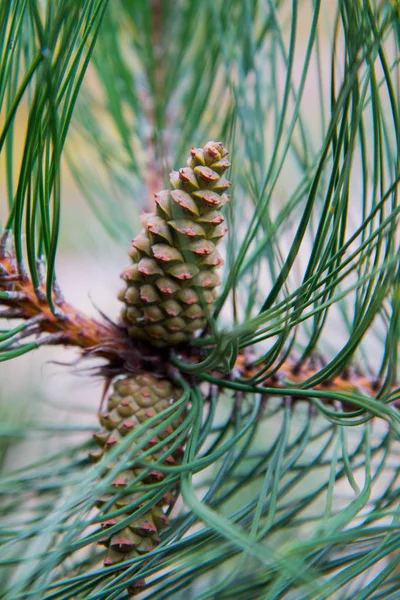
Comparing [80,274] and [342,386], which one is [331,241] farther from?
[80,274]

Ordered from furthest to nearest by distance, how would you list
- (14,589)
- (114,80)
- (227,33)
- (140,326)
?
1. (114,80)
2. (227,33)
3. (140,326)
4. (14,589)

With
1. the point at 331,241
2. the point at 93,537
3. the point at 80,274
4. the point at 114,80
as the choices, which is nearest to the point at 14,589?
the point at 93,537

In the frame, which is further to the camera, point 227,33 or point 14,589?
point 227,33

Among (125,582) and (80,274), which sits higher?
(80,274)

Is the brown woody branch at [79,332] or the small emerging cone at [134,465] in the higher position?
the brown woody branch at [79,332]

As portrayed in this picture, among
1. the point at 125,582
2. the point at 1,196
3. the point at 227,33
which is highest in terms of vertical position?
the point at 1,196
